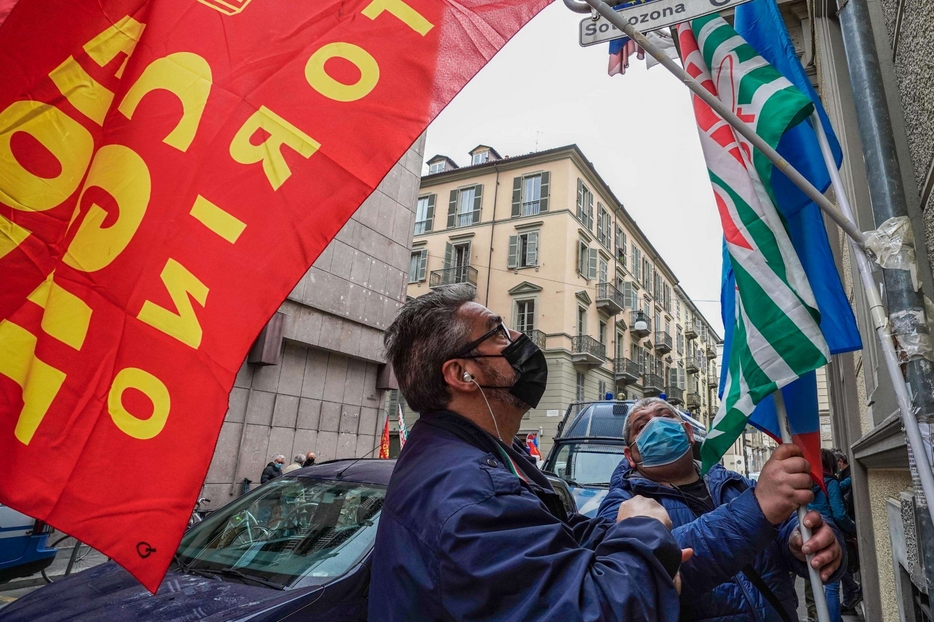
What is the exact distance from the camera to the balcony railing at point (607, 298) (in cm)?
3098

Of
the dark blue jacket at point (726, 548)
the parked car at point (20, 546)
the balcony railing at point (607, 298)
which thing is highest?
the balcony railing at point (607, 298)

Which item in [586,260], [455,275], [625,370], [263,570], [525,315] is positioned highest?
[586,260]

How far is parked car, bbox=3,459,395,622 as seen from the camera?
9.75 feet

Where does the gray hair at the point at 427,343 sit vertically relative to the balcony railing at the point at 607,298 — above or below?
below

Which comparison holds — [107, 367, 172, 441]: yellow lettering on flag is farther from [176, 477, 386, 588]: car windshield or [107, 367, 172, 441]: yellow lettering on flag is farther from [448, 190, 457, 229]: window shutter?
[448, 190, 457, 229]: window shutter

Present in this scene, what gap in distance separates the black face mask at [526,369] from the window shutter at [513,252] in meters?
28.1

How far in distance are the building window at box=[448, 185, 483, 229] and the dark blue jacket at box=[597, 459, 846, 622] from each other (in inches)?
1180

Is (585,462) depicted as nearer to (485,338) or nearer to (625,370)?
(485,338)

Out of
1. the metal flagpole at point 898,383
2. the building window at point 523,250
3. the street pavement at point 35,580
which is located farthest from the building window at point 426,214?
the metal flagpole at point 898,383

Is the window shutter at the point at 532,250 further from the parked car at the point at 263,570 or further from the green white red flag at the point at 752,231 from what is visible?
the green white red flag at the point at 752,231

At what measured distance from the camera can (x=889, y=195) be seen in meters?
1.59

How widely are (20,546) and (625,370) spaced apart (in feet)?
100

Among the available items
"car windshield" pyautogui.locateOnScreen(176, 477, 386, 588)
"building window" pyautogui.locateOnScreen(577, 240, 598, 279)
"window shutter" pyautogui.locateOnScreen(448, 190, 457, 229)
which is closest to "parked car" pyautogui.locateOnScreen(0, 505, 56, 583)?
"car windshield" pyautogui.locateOnScreen(176, 477, 386, 588)

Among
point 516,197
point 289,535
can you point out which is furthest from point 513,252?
point 289,535
